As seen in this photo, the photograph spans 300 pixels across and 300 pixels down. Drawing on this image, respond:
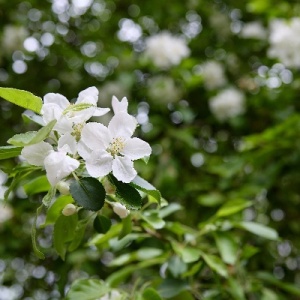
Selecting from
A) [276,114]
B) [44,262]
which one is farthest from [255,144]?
[44,262]

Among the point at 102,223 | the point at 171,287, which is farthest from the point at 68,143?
the point at 171,287

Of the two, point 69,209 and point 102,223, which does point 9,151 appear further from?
point 102,223

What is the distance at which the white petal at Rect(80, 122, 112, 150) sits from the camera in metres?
0.91

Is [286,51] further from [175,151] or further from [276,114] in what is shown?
[175,151]

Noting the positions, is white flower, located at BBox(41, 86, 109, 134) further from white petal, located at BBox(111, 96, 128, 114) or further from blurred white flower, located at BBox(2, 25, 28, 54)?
blurred white flower, located at BBox(2, 25, 28, 54)

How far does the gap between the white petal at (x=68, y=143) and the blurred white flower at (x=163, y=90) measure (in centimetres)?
184

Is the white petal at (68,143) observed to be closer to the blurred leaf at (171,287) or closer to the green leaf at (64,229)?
the green leaf at (64,229)

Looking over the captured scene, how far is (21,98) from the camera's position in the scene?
3.02ft

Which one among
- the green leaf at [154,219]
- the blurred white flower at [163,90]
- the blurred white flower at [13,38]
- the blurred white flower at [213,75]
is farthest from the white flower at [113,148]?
the blurred white flower at [13,38]

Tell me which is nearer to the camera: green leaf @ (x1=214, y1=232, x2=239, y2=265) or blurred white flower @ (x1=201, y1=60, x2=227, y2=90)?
green leaf @ (x1=214, y1=232, x2=239, y2=265)

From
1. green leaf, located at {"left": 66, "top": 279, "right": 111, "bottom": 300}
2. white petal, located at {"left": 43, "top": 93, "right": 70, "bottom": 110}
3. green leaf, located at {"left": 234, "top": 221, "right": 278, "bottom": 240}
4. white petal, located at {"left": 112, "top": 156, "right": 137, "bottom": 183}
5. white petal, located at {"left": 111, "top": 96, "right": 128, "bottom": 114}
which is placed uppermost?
white petal, located at {"left": 111, "top": 96, "right": 128, "bottom": 114}

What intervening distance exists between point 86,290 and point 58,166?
1.46ft

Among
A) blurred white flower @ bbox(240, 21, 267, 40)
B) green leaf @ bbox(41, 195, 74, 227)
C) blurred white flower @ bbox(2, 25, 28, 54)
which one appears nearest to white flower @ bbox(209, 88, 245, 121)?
blurred white flower @ bbox(240, 21, 267, 40)

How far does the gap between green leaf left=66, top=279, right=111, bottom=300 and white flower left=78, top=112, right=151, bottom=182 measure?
1.25 ft
